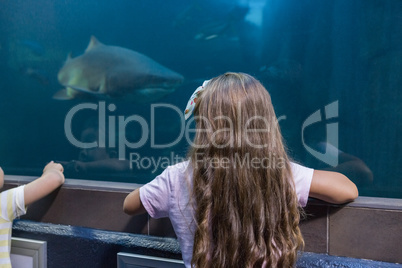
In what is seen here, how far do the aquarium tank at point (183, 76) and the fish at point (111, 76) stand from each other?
1cm

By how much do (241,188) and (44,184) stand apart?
1025 millimetres

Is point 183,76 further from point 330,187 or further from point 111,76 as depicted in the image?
point 330,187

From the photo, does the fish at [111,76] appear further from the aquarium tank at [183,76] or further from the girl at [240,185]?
the girl at [240,185]

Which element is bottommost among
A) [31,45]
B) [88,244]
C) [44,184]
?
[88,244]

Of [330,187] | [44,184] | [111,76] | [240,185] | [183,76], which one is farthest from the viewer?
[183,76]

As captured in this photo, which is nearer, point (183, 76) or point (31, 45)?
point (183, 76)

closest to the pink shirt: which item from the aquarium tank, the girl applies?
the girl

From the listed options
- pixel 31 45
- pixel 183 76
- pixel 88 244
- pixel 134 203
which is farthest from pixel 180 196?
pixel 31 45

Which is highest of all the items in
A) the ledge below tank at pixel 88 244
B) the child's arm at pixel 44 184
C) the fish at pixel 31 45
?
Answer: the fish at pixel 31 45

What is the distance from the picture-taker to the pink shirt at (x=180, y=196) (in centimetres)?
89

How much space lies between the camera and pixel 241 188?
83 centimetres

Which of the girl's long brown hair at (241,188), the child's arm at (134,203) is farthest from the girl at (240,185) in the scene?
the child's arm at (134,203)

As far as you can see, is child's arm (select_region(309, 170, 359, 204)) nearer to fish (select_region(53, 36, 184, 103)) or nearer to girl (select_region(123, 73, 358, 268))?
girl (select_region(123, 73, 358, 268))

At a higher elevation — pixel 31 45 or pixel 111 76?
pixel 31 45
